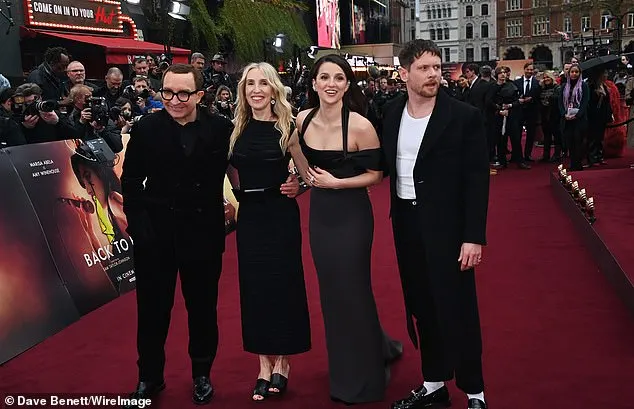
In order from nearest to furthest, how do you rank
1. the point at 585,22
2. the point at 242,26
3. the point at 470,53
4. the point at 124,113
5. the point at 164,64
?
the point at 124,113, the point at 164,64, the point at 242,26, the point at 585,22, the point at 470,53

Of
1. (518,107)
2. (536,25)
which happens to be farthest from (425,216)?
(536,25)

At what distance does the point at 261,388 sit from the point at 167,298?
2.23 feet

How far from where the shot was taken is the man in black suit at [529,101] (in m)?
12.1

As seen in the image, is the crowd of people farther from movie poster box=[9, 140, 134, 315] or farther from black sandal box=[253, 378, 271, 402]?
movie poster box=[9, 140, 134, 315]

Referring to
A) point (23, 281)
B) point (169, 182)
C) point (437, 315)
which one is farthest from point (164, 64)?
point (437, 315)

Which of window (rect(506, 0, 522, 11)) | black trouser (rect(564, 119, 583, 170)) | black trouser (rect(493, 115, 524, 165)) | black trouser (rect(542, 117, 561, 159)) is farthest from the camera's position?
window (rect(506, 0, 522, 11))

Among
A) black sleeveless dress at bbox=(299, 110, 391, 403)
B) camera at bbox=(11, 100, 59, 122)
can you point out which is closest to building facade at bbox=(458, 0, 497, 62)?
Answer: camera at bbox=(11, 100, 59, 122)

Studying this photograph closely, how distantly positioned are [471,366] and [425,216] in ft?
2.41

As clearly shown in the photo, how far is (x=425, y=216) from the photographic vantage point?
315 centimetres

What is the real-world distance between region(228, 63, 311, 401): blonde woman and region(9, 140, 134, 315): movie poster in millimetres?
A: 1978

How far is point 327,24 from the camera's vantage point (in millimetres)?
36688

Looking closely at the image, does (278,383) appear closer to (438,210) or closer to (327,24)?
(438,210)

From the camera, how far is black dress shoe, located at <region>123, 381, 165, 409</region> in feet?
11.5

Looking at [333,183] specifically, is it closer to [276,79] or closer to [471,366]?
[276,79]
